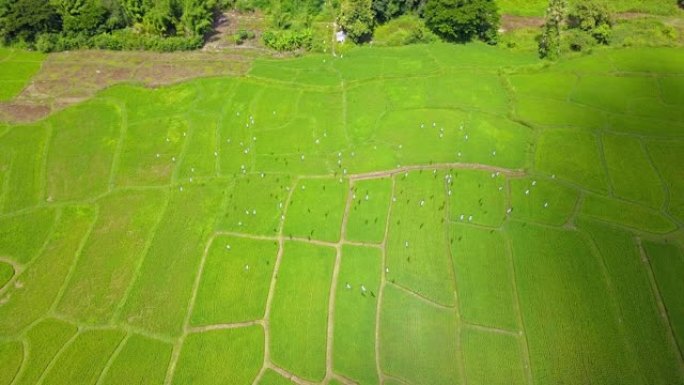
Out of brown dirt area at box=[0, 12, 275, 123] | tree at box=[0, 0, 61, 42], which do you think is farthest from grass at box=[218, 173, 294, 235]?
tree at box=[0, 0, 61, 42]

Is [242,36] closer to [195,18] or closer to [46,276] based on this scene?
[195,18]

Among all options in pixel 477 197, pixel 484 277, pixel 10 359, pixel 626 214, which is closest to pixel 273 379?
pixel 484 277

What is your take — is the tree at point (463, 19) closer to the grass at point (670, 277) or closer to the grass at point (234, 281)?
the grass at point (670, 277)

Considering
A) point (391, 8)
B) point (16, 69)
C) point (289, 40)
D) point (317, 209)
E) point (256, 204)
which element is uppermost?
point (391, 8)

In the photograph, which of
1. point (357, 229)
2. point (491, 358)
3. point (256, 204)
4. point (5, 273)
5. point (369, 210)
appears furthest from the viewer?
point (256, 204)

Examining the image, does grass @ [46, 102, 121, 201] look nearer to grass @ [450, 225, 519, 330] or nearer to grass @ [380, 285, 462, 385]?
grass @ [380, 285, 462, 385]

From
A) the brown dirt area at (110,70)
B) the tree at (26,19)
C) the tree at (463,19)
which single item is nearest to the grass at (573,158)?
the tree at (463,19)
